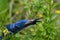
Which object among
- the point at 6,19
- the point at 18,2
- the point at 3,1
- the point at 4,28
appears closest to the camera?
the point at 4,28

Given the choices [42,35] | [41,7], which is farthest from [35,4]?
[42,35]

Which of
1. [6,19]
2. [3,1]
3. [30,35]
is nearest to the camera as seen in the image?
[30,35]

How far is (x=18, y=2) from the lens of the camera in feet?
9.64

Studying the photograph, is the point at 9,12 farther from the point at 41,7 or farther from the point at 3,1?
the point at 41,7

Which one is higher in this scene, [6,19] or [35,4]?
[35,4]

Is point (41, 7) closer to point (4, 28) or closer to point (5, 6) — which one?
point (4, 28)

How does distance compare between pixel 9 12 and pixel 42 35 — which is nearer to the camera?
pixel 42 35

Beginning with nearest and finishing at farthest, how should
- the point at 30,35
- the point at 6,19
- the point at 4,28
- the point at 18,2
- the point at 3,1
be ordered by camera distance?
the point at 4,28 → the point at 30,35 → the point at 6,19 → the point at 3,1 → the point at 18,2

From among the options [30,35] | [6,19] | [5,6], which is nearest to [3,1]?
[5,6]

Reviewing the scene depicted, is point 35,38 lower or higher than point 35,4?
lower

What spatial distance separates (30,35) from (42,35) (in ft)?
0.37

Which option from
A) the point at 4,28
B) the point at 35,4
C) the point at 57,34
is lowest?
the point at 57,34

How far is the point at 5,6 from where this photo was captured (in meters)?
2.69

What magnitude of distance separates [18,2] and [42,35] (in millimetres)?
1085
